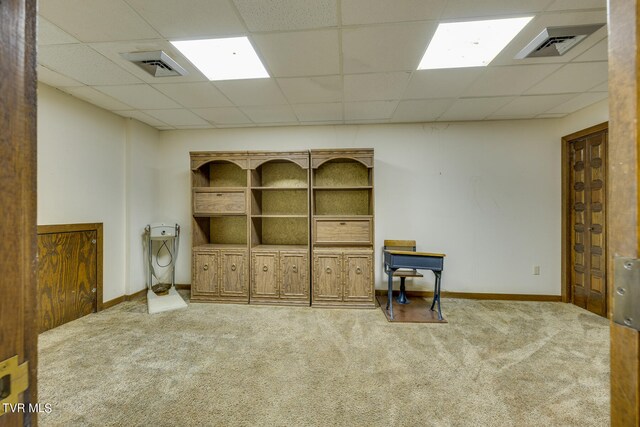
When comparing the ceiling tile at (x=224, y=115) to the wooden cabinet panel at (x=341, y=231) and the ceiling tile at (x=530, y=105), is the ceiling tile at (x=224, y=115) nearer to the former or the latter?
the wooden cabinet panel at (x=341, y=231)

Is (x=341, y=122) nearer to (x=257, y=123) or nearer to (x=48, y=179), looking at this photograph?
(x=257, y=123)

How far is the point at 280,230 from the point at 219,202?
99 centimetres

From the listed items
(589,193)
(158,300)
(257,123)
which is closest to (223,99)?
(257,123)

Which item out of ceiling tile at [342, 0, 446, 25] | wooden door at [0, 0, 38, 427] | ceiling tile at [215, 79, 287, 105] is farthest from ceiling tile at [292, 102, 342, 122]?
wooden door at [0, 0, 38, 427]

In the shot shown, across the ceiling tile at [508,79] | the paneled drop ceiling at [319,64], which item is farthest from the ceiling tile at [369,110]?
the ceiling tile at [508,79]

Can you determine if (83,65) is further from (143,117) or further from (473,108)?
(473,108)

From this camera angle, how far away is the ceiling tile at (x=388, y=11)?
1.76m

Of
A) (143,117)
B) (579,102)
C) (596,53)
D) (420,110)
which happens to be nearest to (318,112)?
(420,110)

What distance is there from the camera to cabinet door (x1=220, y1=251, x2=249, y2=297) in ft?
12.5

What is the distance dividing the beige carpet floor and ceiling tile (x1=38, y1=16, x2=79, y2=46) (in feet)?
8.44

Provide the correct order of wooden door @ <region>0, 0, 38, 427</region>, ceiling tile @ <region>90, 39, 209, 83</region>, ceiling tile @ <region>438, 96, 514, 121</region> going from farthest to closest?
1. ceiling tile @ <region>438, 96, 514, 121</region>
2. ceiling tile @ <region>90, 39, 209, 83</region>
3. wooden door @ <region>0, 0, 38, 427</region>

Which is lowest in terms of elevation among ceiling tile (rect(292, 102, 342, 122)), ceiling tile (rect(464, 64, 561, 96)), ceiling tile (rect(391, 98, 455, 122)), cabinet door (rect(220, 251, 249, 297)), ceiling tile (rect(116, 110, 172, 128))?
cabinet door (rect(220, 251, 249, 297))

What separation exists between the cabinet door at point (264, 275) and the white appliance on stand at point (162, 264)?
3.13ft

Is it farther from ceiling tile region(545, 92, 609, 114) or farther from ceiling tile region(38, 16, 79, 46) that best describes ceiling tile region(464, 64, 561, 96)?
ceiling tile region(38, 16, 79, 46)
